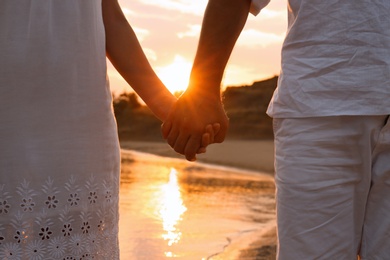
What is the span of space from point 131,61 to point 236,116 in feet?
105

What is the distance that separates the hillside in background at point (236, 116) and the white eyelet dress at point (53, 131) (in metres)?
24.9

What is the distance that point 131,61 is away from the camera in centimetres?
237

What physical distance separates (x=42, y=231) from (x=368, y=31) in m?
1.06

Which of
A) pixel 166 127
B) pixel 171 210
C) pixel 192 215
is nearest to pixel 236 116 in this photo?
pixel 171 210

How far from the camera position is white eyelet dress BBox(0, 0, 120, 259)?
1.91 metres

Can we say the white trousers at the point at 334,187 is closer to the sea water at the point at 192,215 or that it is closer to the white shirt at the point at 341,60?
the white shirt at the point at 341,60

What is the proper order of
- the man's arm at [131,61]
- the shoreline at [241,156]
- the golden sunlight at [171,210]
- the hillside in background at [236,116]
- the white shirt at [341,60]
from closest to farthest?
the white shirt at [341,60] < the man's arm at [131,61] < the golden sunlight at [171,210] < the shoreline at [241,156] < the hillside in background at [236,116]

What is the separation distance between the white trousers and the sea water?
156 inches

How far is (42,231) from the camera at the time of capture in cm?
196

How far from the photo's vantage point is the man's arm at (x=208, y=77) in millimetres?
2361

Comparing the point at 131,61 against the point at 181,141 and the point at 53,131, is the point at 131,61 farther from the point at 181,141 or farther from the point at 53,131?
the point at 53,131

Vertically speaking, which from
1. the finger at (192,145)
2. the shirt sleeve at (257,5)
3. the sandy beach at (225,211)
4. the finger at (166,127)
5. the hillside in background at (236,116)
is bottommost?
the hillside in background at (236,116)

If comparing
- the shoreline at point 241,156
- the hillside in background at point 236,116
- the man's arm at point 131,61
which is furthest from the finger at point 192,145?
the hillside in background at point 236,116

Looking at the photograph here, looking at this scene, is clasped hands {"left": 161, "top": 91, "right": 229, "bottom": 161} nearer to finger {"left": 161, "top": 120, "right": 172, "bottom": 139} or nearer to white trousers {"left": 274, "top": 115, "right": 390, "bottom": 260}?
finger {"left": 161, "top": 120, "right": 172, "bottom": 139}
